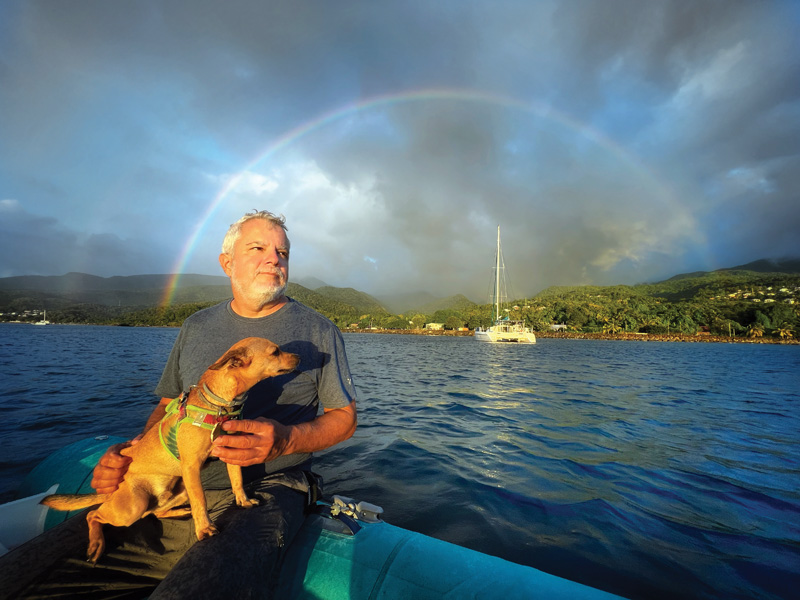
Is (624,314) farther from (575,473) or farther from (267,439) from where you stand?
(267,439)

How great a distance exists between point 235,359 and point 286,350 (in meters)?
0.63

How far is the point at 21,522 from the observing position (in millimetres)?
2646

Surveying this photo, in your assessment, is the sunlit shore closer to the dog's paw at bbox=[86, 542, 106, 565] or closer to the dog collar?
the dog collar

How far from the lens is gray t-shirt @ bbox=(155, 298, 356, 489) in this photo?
2.70 metres

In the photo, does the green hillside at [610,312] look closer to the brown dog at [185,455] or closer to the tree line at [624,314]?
the tree line at [624,314]

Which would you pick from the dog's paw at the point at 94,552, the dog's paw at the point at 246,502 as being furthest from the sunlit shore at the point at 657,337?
the dog's paw at the point at 94,552

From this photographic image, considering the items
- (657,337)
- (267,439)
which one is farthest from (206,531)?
(657,337)

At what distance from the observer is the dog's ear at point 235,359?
2180 mm

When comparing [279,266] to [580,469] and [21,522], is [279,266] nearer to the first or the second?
[21,522]

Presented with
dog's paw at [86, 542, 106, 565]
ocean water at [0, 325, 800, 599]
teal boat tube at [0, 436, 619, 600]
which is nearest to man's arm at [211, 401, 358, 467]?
teal boat tube at [0, 436, 619, 600]

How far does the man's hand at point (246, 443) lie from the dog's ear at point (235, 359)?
0.33 m

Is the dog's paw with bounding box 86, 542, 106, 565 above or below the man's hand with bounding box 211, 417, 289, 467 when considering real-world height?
below

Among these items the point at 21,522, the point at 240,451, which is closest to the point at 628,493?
the point at 240,451

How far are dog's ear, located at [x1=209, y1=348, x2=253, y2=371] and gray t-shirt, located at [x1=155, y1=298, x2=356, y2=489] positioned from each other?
22.1 inches
